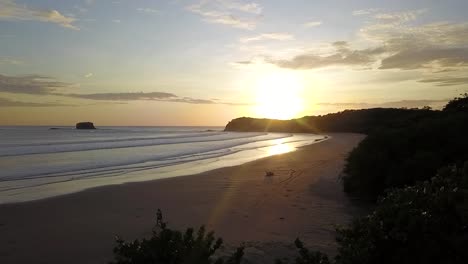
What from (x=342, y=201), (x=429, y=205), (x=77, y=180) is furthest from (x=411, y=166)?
(x=77, y=180)

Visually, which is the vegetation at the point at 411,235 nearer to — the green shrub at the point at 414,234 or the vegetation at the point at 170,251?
the green shrub at the point at 414,234

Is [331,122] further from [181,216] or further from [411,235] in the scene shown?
[411,235]

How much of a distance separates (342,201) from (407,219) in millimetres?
7889

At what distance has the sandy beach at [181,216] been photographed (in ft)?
24.4

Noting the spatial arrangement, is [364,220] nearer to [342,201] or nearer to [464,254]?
[464,254]

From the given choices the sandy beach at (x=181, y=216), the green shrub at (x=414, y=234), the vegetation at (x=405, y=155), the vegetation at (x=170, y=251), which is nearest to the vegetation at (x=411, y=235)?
the green shrub at (x=414, y=234)

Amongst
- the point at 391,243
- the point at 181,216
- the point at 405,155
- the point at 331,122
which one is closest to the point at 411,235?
the point at 391,243

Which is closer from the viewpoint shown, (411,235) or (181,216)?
(411,235)

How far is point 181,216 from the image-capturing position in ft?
33.0

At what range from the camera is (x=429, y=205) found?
3.96 m

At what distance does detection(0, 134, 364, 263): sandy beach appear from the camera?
7434mm

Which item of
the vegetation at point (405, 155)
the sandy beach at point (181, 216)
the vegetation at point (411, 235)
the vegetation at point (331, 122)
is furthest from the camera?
the vegetation at point (331, 122)

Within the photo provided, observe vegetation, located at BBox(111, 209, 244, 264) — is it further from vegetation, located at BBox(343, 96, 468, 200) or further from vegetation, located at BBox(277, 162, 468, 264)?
vegetation, located at BBox(343, 96, 468, 200)

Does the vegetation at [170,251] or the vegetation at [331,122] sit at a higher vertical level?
the vegetation at [331,122]
